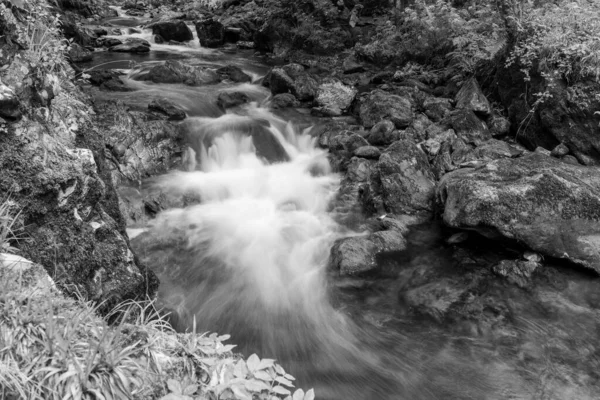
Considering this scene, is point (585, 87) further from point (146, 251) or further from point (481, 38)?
point (146, 251)

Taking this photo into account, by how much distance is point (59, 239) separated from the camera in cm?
378

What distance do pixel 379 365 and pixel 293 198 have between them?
180 inches

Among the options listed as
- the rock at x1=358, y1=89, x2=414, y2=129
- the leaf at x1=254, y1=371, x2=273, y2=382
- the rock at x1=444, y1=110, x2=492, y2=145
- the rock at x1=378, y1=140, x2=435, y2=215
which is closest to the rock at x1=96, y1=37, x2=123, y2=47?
the rock at x1=358, y1=89, x2=414, y2=129

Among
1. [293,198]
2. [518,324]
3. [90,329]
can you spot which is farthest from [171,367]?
[293,198]

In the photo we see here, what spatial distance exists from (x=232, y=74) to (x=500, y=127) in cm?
949

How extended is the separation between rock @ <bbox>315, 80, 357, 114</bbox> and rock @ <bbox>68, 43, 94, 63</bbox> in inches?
363

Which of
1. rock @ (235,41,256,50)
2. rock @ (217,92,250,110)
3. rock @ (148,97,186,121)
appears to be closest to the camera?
rock @ (148,97,186,121)

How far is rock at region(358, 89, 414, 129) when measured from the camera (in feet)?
35.2

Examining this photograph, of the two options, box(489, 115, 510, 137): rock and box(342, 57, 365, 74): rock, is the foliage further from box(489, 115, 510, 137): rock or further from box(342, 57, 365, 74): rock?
box(342, 57, 365, 74): rock

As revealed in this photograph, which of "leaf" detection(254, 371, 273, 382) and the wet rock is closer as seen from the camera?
"leaf" detection(254, 371, 273, 382)

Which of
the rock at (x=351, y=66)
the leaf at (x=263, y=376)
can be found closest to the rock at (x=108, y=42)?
the rock at (x=351, y=66)

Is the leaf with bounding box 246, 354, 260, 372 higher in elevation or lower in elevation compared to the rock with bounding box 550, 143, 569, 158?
lower

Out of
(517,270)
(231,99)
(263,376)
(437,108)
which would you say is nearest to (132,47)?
(231,99)

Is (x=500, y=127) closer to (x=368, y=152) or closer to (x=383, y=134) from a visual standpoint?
(x=383, y=134)
